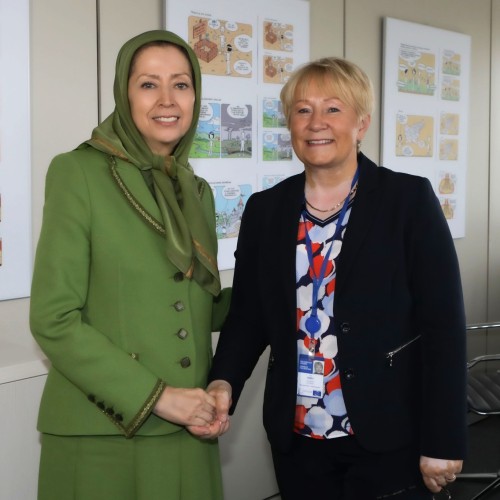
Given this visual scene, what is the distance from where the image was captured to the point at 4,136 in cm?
256

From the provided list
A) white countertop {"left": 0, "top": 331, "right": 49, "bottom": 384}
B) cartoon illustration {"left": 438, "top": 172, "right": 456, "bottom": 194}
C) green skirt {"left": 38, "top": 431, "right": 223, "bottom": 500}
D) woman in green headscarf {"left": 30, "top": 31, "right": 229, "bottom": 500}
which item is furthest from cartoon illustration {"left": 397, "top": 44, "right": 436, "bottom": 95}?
green skirt {"left": 38, "top": 431, "right": 223, "bottom": 500}

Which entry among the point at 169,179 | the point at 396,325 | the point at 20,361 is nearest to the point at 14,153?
the point at 20,361

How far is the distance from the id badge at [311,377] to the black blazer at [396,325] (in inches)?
0.8

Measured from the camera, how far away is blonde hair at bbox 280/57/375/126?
1849 millimetres

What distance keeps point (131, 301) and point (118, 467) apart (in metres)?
0.41

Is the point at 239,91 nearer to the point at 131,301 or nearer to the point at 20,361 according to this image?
the point at 20,361

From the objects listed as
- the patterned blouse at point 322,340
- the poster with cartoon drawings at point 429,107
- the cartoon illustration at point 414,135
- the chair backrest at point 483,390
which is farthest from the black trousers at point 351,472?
the cartoon illustration at point 414,135

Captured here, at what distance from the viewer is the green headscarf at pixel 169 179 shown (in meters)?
1.78

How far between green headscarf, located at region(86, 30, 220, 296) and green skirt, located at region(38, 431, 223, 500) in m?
0.42

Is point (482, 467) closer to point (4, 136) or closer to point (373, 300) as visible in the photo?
point (373, 300)

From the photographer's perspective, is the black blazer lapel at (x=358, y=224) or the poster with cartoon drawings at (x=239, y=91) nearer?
the black blazer lapel at (x=358, y=224)

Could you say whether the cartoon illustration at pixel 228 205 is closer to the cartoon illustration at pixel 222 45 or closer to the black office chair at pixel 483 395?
the cartoon illustration at pixel 222 45

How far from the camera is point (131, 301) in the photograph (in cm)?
173

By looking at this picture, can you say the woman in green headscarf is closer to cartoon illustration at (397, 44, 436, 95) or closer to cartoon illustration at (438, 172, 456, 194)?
cartoon illustration at (397, 44, 436, 95)
